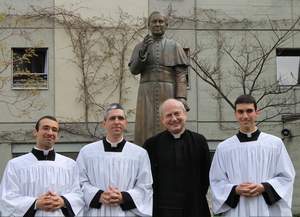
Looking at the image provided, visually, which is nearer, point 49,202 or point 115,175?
point 49,202

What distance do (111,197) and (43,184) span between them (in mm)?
758

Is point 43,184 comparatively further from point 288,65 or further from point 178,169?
point 288,65

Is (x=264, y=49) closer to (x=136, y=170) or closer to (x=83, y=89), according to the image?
(x=83, y=89)

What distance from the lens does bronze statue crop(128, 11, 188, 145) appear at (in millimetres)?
9570

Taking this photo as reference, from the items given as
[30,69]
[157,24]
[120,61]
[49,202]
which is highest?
[120,61]

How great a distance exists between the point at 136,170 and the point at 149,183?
0.65ft

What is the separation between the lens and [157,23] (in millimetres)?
9500

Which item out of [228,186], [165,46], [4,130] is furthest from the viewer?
[4,130]

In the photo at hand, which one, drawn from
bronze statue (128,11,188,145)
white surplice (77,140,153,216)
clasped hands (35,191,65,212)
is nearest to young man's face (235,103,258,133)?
white surplice (77,140,153,216)

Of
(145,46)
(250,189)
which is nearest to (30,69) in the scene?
(145,46)

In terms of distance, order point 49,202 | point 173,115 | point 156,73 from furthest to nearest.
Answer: point 156,73, point 173,115, point 49,202

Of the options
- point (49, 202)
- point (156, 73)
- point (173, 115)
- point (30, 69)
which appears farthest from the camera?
point (30, 69)

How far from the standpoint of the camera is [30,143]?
20828 millimetres

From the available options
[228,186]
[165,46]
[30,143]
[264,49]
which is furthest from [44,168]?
[264,49]
